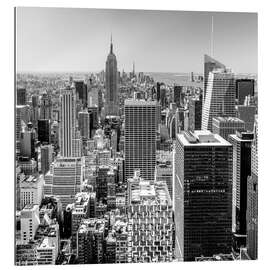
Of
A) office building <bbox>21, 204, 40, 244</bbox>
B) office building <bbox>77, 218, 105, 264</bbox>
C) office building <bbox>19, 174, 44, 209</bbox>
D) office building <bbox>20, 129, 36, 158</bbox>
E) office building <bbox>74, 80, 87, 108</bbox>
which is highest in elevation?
office building <bbox>74, 80, 87, 108</bbox>

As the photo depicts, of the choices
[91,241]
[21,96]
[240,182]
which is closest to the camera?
[21,96]

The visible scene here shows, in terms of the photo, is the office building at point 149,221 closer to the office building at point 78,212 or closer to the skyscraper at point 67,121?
the office building at point 78,212

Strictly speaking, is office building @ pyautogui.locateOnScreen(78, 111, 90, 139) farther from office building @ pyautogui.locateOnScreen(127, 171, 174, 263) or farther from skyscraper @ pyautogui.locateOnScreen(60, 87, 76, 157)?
office building @ pyautogui.locateOnScreen(127, 171, 174, 263)

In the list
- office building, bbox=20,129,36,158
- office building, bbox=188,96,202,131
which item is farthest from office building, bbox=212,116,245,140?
office building, bbox=20,129,36,158

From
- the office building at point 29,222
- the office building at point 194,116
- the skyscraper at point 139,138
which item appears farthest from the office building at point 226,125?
the office building at point 29,222

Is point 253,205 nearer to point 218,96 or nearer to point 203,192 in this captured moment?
point 203,192

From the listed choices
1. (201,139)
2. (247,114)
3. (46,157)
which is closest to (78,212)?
(46,157)

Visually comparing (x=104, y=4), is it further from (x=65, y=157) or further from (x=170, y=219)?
(x=170, y=219)
